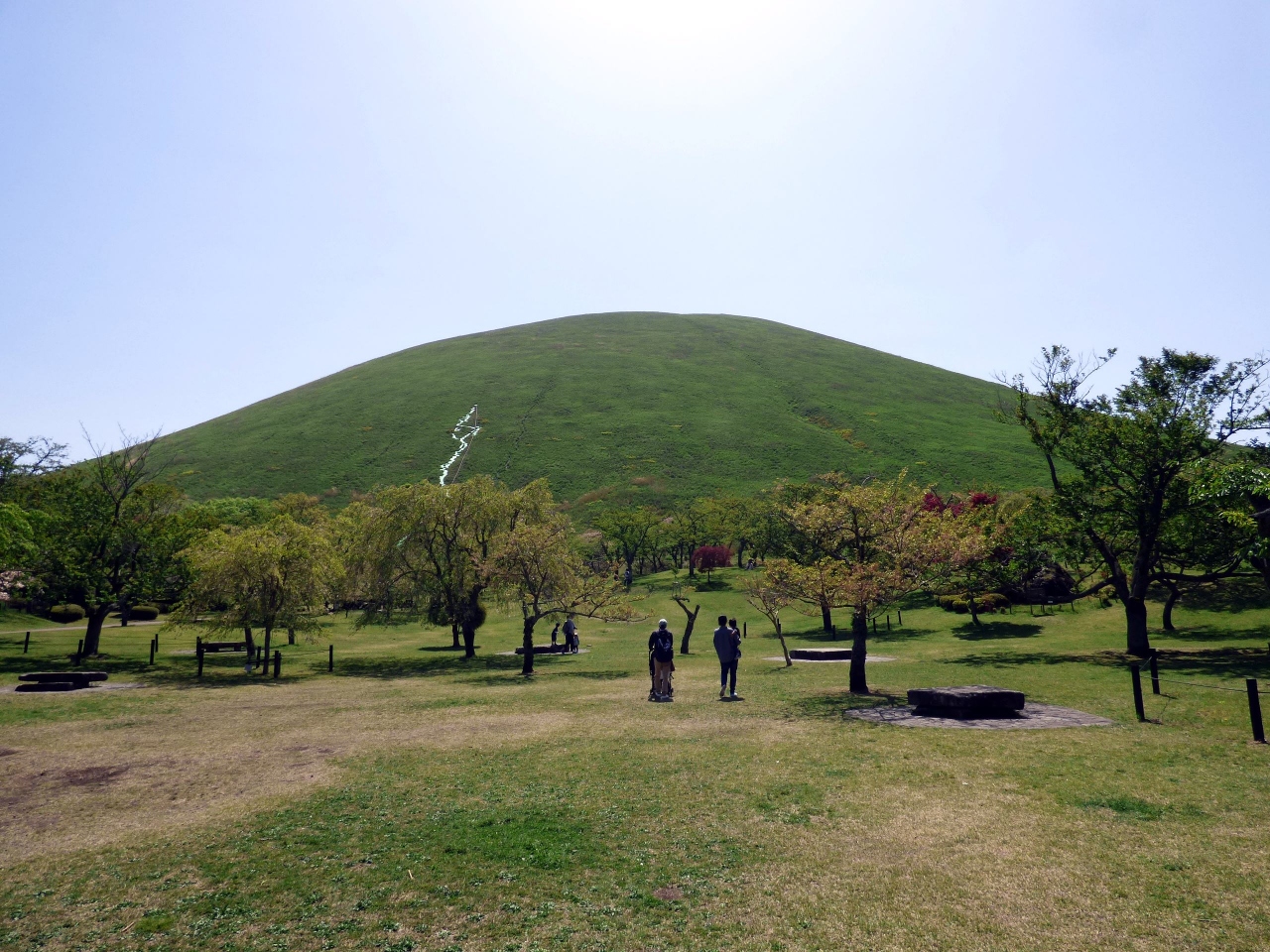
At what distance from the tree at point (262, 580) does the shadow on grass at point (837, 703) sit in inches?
826

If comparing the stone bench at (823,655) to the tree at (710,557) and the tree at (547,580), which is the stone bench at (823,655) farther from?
the tree at (710,557)

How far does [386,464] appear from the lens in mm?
113938

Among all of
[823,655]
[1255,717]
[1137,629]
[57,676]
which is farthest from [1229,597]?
[57,676]

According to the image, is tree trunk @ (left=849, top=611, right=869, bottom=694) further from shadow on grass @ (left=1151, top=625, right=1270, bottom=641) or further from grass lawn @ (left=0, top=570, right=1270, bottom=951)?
shadow on grass @ (left=1151, top=625, right=1270, bottom=641)

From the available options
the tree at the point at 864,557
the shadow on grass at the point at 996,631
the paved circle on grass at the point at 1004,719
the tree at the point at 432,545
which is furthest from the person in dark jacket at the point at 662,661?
the shadow on grass at the point at 996,631

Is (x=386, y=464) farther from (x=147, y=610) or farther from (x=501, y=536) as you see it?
(x=501, y=536)

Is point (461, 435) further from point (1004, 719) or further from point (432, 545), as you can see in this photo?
point (1004, 719)

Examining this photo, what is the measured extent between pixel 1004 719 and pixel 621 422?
11608 cm

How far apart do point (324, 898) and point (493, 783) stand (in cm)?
459

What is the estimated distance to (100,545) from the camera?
3394cm

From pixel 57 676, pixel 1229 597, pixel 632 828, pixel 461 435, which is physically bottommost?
pixel 57 676

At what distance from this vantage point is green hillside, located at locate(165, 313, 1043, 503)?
11038 centimetres

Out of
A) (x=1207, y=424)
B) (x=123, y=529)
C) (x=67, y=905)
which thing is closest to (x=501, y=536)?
(x=123, y=529)

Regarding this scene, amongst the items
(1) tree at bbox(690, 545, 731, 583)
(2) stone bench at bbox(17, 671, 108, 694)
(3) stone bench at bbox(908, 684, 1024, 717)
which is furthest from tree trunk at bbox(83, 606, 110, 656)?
(1) tree at bbox(690, 545, 731, 583)
